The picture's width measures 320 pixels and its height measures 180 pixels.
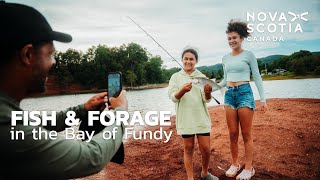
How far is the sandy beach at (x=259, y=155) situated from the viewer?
4.13m

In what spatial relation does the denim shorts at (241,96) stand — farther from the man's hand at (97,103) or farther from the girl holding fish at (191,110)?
the man's hand at (97,103)

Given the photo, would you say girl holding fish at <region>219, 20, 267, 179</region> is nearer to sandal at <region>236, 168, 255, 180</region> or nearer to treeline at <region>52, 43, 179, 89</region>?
sandal at <region>236, 168, 255, 180</region>

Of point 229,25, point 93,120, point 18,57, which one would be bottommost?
point 93,120

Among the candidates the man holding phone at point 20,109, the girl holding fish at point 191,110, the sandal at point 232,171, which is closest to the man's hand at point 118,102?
the man holding phone at point 20,109

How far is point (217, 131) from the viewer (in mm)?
6656

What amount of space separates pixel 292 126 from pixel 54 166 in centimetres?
590

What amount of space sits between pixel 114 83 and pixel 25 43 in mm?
824

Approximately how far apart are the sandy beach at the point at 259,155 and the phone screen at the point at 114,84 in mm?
2554

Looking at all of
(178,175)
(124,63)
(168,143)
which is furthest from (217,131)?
(124,63)

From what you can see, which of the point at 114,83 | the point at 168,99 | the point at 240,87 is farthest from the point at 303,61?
the point at 114,83

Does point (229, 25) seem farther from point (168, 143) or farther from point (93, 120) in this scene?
point (168, 143)

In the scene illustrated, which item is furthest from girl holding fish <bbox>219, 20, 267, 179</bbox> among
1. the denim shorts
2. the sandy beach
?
the sandy beach

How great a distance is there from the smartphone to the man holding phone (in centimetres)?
55

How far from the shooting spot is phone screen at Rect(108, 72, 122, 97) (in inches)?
74.8
